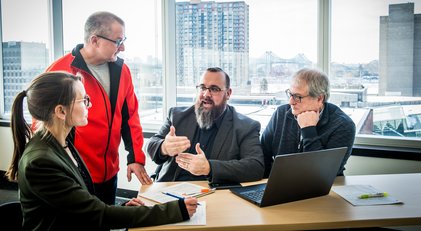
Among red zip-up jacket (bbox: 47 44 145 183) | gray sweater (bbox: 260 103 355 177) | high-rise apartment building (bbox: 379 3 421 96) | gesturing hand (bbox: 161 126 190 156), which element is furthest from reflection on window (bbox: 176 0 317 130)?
gesturing hand (bbox: 161 126 190 156)

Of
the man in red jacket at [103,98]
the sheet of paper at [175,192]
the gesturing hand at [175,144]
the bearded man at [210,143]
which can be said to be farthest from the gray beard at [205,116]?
the sheet of paper at [175,192]

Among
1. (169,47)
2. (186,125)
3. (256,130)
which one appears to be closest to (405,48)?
(256,130)

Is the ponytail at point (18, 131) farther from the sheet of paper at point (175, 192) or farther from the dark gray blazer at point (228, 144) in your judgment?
the dark gray blazer at point (228, 144)

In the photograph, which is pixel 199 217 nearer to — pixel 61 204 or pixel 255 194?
pixel 255 194

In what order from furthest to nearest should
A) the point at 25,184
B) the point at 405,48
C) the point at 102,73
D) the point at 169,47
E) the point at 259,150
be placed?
1. the point at 169,47
2. the point at 405,48
3. the point at 102,73
4. the point at 259,150
5. the point at 25,184

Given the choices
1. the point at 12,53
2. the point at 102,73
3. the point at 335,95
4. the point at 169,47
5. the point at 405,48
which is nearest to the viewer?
the point at 102,73

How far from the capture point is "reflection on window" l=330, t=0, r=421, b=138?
279cm

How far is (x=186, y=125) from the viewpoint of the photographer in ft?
8.20

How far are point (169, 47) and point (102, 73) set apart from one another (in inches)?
52.0

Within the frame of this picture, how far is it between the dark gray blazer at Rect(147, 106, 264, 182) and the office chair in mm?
890

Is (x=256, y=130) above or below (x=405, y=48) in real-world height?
below

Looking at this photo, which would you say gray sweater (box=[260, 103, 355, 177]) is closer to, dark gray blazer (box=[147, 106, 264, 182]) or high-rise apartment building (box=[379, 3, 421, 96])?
dark gray blazer (box=[147, 106, 264, 182])

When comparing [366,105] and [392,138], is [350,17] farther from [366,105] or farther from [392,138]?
[392,138]

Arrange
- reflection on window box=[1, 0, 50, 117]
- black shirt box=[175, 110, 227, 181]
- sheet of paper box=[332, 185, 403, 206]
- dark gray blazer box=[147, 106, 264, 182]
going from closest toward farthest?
sheet of paper box=[332, 185, 403, 206] < dark gray blazer box=[147, 106, 264, 182] < black shirt box=[175, 110, 227, 181] < reflection on window box=[1, 0, 50, 117]
